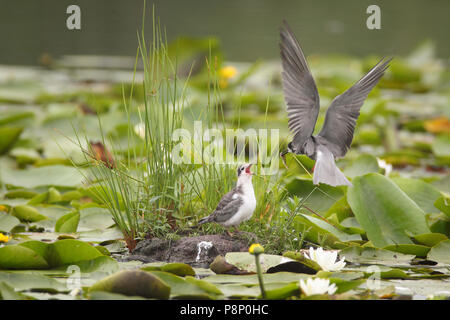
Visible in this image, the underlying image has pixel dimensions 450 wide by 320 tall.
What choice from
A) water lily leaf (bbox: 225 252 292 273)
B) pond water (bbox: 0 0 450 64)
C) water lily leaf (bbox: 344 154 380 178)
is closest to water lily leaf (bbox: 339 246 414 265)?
water lily leaf (bbox: 225 252 292 273)

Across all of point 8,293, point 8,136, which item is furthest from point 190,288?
point 8,136

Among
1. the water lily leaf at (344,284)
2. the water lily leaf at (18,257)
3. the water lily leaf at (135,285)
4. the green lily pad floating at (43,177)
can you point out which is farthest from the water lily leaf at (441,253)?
the green lily pad floating at (43,177)

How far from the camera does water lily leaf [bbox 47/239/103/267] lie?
3205mm

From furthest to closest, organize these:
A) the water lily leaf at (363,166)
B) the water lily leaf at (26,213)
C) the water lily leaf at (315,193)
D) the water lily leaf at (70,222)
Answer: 1. the water lily leaf at (363,166)
2. the water lily leaf at (315,193)
3. the water lily leaf at (26,213)
4. the water lily leaf at (70,222)

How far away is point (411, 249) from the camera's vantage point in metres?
3.61

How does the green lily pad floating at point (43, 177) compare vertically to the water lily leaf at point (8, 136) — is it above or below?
below

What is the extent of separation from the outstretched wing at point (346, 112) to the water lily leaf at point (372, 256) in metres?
→ 0.74

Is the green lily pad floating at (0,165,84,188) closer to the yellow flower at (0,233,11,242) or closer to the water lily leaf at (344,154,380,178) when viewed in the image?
the yellow flower at (0,233,11,242)

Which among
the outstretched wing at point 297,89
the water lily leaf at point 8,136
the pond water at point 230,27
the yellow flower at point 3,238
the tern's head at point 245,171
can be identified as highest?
the pond water at point 230,27

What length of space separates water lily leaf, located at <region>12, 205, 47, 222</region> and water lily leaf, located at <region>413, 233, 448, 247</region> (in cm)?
250

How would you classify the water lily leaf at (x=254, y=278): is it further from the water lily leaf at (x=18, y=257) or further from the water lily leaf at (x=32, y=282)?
the water lily leaf at (x=18, y=257)

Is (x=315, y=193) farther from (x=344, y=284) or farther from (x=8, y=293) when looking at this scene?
(x=8, y=293)

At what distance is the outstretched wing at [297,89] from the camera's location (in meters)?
2.91

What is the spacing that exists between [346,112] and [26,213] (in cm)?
237
